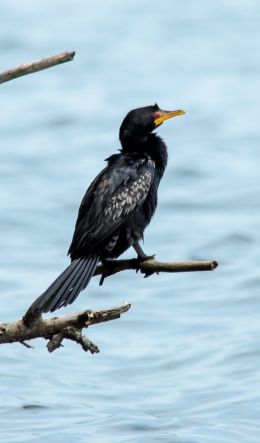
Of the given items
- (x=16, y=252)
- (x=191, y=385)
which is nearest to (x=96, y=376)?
(x=191, y=385)

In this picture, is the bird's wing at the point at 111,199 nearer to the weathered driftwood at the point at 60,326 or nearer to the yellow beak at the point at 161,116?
the yellow beak at the point at 161,116

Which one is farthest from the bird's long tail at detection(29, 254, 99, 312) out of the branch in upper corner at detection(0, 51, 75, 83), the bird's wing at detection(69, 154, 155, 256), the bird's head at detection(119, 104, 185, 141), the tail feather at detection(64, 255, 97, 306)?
the branch in upper corner at detection(0, 51, 75, 83)

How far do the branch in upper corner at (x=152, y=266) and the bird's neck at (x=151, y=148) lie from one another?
666mm

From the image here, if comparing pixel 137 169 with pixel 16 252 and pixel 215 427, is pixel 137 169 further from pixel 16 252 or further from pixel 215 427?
pixel 16 252

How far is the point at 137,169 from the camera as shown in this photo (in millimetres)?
7750

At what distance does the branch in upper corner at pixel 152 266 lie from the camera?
6164mm

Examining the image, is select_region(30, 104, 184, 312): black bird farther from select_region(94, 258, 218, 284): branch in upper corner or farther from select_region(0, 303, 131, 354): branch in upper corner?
select_region(0, 303, 131, 354): branch in upper corner

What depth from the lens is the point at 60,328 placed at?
6113mm

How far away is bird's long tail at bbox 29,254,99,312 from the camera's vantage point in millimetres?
6668

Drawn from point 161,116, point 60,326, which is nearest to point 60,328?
point 60,326

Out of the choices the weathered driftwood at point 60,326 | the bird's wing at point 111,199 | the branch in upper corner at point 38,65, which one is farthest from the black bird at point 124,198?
the branch in upper corner at point 38,65

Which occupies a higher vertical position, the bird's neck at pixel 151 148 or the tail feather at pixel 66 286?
the bird's neck at pixel 151 148

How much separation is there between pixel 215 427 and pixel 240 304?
4.12 meters

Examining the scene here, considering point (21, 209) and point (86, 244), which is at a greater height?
point (21, 209)
